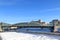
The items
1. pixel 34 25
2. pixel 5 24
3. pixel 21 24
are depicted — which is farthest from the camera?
pixel 5 24

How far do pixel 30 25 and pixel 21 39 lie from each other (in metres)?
95.3

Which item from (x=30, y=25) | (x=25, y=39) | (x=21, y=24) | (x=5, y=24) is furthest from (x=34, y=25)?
(x=25, y=39)

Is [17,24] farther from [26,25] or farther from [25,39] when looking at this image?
[25,39]

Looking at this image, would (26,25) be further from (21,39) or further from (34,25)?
(21,39)

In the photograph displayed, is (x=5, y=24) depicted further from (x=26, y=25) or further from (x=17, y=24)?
(x=26, y=25)

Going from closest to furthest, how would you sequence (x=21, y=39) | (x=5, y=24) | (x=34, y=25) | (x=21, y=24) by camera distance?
(x=21, y=39) < (x=34, y=25) < (x=21, y=24) < (x=5, y=24)

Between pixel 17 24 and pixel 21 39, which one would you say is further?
pixel 17 24

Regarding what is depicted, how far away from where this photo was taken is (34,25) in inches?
4279

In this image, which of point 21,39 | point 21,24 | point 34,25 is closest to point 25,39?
point 21,39

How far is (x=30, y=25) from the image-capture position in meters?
109

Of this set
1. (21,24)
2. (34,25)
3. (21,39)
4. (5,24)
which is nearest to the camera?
(21,39)

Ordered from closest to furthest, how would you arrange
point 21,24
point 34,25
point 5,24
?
point 34,25
point 21,24
point 5,24

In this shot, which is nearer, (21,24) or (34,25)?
(34,25)

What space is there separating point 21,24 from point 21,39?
10307 centimetres
